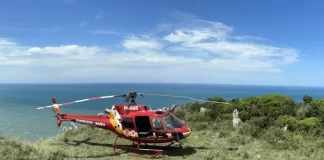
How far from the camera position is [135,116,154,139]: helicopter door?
467 inches

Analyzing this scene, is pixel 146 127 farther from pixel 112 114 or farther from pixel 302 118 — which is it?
pixel 302 118

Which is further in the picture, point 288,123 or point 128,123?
point 288,123

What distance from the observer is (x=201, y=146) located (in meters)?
13.1

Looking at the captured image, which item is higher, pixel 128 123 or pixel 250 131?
pixel 128 123

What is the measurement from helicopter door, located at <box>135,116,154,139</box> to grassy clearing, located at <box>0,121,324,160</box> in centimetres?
100

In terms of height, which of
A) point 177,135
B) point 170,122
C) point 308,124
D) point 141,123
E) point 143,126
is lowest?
point 308,124

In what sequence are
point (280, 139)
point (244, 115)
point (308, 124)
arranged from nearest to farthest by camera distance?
point (280, 139), point (308, 124), point (244, 115)

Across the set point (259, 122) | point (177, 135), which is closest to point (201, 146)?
point (177, 135)

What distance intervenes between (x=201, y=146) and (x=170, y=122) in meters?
2.38

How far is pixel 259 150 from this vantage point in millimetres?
11547

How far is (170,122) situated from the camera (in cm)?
1177

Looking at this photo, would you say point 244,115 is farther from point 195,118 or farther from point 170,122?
point 170,122

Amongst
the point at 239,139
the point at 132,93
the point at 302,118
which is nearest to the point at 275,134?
the point at 239,139

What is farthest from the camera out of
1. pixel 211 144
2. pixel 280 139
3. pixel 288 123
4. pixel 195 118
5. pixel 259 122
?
pixel 195 118
